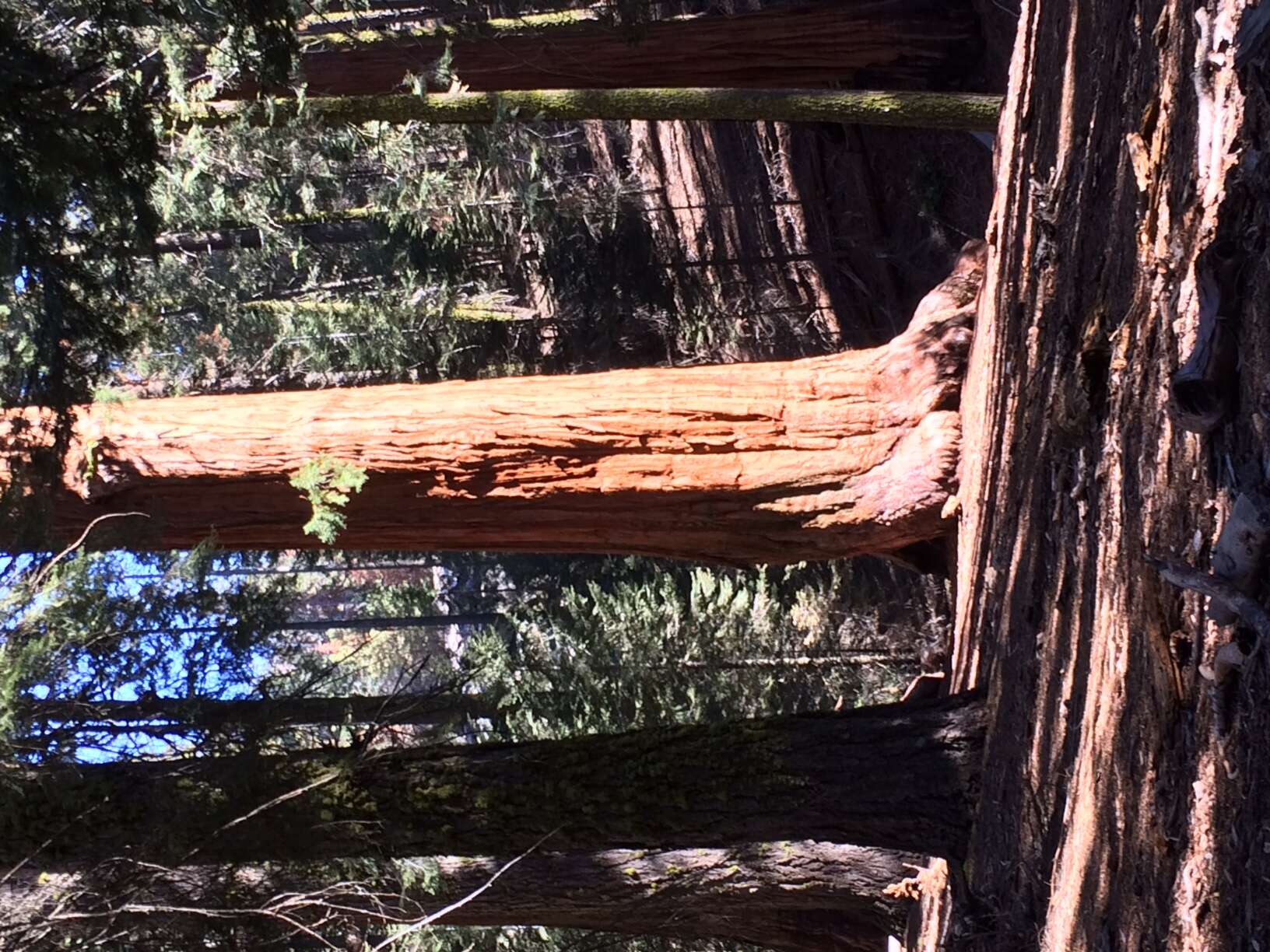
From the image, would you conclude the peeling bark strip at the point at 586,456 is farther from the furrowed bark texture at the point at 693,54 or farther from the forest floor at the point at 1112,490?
the furrowed bark texture at the point at 693,54

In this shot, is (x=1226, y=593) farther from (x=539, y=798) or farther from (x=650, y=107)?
(x=650, y=107)

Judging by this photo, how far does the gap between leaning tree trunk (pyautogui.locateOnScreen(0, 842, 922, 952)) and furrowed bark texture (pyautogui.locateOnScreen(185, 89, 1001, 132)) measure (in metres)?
3.86

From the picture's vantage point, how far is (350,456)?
5.25 metres

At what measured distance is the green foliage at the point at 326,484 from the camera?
516cm

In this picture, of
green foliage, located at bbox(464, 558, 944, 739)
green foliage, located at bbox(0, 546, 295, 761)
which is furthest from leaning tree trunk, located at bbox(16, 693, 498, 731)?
green foliage, located at bbox(464, 558, 944, 739)

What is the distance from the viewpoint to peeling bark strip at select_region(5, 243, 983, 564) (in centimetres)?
525

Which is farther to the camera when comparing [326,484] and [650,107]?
[650,107]

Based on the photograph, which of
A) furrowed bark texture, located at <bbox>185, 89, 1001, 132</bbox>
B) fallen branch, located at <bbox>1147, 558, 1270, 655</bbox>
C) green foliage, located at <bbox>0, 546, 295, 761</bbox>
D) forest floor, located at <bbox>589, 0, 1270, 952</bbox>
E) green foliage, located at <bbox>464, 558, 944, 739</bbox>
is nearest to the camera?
fallen branch, located at <bbox>1147, 558, 1270, 655</bbox>

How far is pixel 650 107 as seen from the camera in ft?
21.7

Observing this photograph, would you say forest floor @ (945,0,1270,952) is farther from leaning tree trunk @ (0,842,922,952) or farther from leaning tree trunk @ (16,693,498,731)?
leaning tree trunk @ (16,693,498,731)

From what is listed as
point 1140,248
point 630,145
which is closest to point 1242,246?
point 1140,248

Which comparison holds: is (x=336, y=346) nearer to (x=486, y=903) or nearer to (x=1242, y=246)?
(x=486, y=903)

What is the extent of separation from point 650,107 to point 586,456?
2.45 metres

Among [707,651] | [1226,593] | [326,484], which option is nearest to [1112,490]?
[1226,593]
